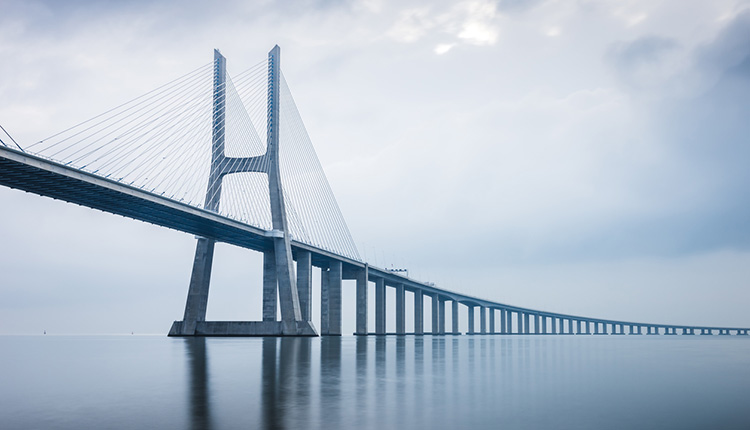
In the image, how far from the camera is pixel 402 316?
111m

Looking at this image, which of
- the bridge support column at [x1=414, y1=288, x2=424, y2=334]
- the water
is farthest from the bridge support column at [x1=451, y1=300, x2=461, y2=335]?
the water

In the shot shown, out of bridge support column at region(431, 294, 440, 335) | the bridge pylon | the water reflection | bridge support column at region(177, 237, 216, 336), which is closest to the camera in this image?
the water reflection

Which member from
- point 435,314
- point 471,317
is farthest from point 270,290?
point 471,317

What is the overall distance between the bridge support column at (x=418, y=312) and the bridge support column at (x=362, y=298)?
2919cm

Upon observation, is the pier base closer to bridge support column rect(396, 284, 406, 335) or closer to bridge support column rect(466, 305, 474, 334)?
bridge support column rect(396, 284, 406, 335)

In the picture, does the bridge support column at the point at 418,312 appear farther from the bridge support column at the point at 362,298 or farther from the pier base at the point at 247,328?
the pier base at the point at 247,328

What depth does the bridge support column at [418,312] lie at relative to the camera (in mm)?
120125

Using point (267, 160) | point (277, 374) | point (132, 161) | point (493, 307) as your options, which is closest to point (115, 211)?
point (132, 161)

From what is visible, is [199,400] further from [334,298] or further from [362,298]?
[362,298]

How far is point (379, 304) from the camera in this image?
10406 centimetres

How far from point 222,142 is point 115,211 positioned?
49.0ft

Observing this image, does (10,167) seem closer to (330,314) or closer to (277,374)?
(277,374)

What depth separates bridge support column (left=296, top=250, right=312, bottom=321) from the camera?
227 feet

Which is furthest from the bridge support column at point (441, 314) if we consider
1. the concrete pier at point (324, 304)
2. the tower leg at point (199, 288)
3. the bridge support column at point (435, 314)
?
the tower leg at point (199, 288)
